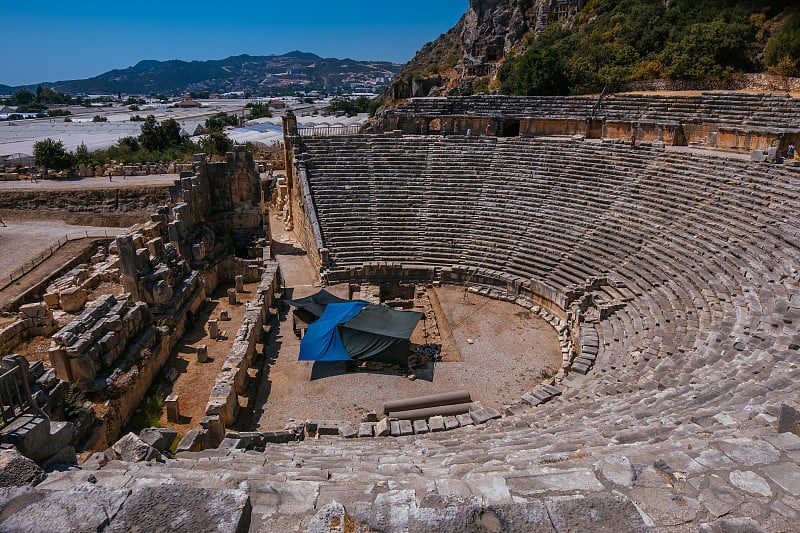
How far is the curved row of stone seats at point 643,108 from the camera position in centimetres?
1811

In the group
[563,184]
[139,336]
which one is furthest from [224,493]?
[563,184]


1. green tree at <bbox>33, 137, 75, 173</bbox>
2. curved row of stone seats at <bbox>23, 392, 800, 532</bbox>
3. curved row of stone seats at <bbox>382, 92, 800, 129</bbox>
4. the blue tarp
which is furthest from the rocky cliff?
curved row of stone seats at <bbox>23, 392, 800, 532</bbox>

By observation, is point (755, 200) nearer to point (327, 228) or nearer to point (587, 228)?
point (587, 228)

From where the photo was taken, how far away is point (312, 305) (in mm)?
14547

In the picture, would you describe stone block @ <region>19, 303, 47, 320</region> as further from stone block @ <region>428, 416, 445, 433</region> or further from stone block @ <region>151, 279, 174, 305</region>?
stone block @ <region>428, 416, 445, 433</region>

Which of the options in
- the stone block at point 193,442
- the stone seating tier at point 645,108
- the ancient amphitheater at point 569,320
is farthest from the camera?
the stone seating tier at point 645,108

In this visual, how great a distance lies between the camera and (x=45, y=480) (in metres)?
4.31

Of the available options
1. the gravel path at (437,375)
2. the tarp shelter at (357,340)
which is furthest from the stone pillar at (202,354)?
the tarp shelter at (357,340)

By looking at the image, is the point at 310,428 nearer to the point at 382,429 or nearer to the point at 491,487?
the point at 382,429

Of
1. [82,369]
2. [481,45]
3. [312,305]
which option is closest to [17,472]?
[82,369]

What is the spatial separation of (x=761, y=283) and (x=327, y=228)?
1267cm

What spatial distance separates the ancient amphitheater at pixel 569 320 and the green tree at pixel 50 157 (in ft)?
54.3

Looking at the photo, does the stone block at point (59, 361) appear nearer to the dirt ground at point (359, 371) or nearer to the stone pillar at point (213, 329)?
the dirt ground at point (359, 371)

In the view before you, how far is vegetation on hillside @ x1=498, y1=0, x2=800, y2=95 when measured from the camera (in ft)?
81.1
